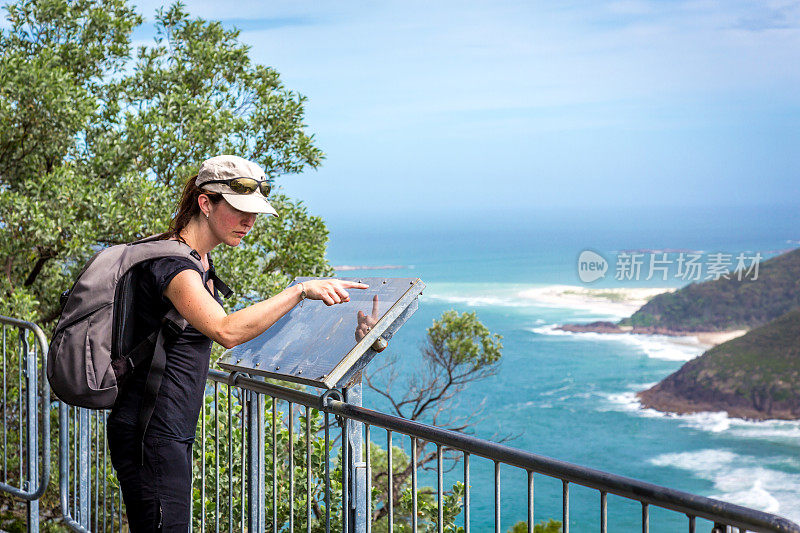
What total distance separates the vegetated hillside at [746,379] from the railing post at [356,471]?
56700 mm

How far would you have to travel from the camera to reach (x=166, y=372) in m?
2.06

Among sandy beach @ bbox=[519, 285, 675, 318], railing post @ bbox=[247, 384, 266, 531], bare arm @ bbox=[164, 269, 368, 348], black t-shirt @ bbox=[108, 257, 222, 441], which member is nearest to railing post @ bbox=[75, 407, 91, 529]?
railing post @ bbox=[247, 384, 266, 531]

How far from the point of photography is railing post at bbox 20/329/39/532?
375 cm

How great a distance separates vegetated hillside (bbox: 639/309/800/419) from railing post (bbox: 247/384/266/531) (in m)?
56.5

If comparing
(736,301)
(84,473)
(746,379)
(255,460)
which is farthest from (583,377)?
(255,460)

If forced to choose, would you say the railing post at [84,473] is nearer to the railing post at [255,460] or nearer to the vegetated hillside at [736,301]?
the railing post at [255,460]

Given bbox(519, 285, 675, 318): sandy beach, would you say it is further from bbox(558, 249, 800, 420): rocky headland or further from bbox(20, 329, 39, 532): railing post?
bbox(20, 329, 39, 532): railing post

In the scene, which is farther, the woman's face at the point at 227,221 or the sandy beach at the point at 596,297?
the sandy beach at the point at 596,297

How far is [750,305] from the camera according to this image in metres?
64.8

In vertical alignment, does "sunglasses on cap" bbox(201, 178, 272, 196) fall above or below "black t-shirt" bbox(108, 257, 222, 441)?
above

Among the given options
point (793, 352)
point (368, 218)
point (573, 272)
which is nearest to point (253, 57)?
point (793, 352)

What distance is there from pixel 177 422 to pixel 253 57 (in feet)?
28.1

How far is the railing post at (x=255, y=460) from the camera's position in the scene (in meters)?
2.63

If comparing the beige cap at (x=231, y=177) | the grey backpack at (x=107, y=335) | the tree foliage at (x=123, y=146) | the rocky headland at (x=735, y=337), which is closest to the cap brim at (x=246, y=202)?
the beige cap at (x=231, y=177)
